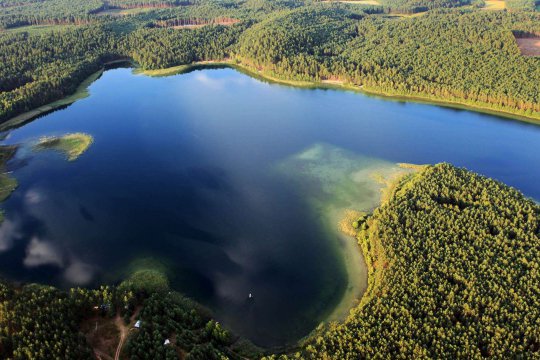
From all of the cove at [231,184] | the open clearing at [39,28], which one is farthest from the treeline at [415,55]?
the open clearing at [39,28]

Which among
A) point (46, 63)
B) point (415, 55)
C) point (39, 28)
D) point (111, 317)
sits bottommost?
point (111, 317)

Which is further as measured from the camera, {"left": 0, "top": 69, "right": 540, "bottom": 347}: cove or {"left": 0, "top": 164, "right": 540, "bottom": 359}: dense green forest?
Answer: {"left": 0, "top": 69, "right": 540, "bottom": 347}: cove

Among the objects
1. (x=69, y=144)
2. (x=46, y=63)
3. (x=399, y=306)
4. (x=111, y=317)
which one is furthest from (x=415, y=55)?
(x=111, y=317)

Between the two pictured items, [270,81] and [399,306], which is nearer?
[399,306]

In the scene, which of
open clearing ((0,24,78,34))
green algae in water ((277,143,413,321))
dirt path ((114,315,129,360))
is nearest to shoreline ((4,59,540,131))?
green algae in water ((277,143,413,321))

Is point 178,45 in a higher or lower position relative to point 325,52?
higher

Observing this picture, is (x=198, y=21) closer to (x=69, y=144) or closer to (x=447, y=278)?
(x=69, y=144)

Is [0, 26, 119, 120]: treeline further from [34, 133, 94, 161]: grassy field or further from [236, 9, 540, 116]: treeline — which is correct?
[236, 9, 540, 116]: treeline
